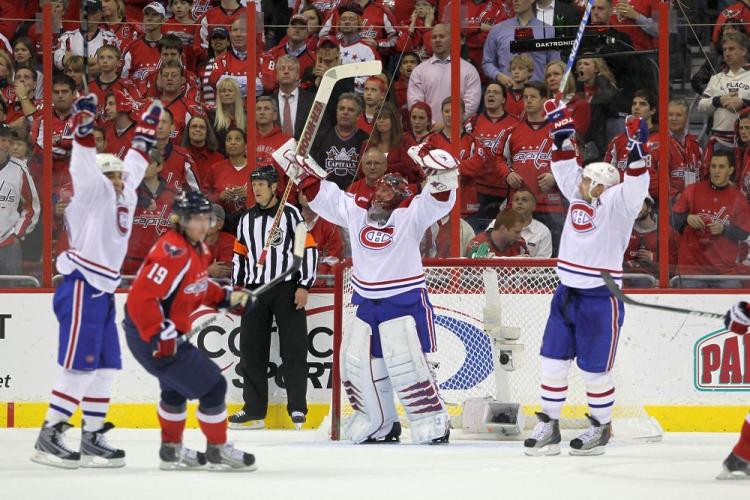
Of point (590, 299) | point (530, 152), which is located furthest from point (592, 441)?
point (530, 152)

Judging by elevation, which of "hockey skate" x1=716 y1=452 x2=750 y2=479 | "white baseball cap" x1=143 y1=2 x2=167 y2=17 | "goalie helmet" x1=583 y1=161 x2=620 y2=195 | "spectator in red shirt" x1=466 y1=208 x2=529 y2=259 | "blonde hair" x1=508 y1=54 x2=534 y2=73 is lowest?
"hockey skate" x1=716 y1=452 x2=750 y2=479

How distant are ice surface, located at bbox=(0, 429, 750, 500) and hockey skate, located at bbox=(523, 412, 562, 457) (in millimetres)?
90

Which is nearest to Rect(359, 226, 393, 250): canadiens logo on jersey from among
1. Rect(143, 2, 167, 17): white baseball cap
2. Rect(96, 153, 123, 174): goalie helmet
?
Rect(96, 153, 123, 174): goalie helmet

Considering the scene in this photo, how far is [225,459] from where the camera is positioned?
5.60 meters

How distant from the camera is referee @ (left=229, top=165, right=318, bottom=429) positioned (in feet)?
25.5

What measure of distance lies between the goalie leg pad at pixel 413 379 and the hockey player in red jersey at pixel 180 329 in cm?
141

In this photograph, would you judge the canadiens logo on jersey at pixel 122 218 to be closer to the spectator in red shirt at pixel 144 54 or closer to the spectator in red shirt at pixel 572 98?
the spectator in red shirt at pixel 144 54

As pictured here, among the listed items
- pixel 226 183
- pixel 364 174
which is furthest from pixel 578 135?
pixel 226 183

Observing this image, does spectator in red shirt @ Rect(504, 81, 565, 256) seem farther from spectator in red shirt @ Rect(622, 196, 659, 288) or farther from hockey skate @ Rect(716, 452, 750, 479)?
hockey skate @ Rect(716, 452, 750, 479)

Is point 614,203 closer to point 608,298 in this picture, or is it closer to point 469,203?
point 608,298

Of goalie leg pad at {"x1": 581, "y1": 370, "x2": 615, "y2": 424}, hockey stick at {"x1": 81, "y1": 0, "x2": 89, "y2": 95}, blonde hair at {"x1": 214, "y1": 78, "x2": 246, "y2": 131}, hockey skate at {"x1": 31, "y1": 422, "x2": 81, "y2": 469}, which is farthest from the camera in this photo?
blonde hair at {"x1": 214, "y1": 78, "x2": 246, "y2": 131}

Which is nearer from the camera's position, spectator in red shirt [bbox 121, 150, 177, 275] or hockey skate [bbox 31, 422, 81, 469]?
hockey skate [bbox 31, 422, 81, 469]

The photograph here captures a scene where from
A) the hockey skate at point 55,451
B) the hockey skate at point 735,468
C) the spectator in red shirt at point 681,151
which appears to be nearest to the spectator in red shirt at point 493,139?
the spectator in red shirt at point 681,151

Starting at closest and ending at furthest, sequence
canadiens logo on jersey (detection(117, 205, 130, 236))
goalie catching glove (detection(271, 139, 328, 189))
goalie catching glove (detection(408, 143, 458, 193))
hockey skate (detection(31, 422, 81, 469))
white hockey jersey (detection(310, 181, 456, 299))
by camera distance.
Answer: hockey skate (detection(31, 422, 81, 469)), canadiens logo on jersey (detection(117, 205, 130, 236)), goalie catching glove (detection(408, 143, 458, 193)), white hockey jersey (detection(310, 181, 456, 299)), goalie catching glove (detection(271, 139, 328, 189))
